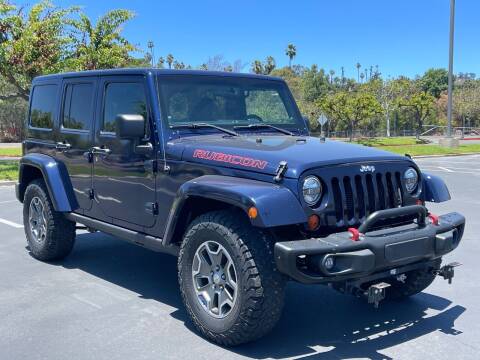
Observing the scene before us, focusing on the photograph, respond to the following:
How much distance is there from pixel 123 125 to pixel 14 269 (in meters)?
2.59

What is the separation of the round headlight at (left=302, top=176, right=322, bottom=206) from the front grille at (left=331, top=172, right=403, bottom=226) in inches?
4.9

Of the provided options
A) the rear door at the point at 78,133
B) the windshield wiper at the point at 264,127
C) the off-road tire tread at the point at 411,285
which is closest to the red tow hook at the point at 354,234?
the off-road tire tread at the point at 411,285

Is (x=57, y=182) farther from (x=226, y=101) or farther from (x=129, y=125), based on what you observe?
(x=226, y=101)

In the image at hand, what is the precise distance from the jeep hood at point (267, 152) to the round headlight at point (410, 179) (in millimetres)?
119

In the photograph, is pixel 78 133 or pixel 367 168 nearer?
pixel 367 168

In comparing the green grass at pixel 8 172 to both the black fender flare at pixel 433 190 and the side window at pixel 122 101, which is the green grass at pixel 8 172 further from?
the black fender flare at pixel 433 190

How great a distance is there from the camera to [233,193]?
373 centimetres

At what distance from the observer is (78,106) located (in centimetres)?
575

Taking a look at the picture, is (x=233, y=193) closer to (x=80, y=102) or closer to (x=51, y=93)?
(x=80, y=102)

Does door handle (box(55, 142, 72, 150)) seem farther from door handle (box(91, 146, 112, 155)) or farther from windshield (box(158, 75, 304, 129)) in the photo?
windshield (box(158, 75, 304, 129))

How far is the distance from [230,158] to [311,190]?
0.69 metres

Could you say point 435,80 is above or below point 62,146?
above

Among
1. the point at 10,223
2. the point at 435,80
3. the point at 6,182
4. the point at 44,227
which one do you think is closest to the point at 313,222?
the point at 44,227

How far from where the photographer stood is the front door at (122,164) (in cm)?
479
